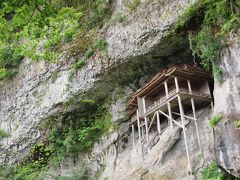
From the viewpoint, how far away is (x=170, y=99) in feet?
43.2

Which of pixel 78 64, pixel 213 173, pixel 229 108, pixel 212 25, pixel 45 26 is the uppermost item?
pixel 78 64

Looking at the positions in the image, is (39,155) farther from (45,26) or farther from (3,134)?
(45,26)

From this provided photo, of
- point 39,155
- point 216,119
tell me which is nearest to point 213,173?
point 216,119

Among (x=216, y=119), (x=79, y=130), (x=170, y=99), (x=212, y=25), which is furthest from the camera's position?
(x=79, y=130)

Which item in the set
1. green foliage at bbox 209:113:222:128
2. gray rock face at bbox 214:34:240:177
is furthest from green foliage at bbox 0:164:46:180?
gray rock face at bbox 214:34:240:177

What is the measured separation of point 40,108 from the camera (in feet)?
62.5

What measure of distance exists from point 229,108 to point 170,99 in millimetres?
2747

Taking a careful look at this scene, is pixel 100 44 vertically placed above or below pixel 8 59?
below

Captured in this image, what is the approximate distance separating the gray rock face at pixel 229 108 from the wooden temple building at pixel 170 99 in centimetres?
136

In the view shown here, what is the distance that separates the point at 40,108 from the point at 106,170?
571cm

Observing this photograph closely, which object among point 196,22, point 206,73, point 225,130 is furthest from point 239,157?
point 196,22

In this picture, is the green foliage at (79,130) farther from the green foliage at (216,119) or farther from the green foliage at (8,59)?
the green foliage at (216,119)

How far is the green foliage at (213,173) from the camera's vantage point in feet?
34.7

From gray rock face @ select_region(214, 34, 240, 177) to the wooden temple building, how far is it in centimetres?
136
